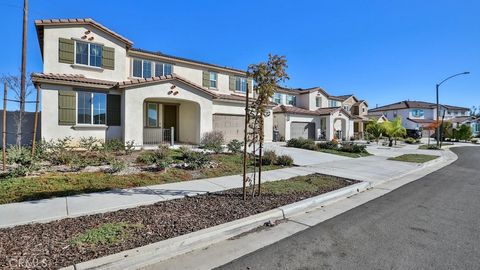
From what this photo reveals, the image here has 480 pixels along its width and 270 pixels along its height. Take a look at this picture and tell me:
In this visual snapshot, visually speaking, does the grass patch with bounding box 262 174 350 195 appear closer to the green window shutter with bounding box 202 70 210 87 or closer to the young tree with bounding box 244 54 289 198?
the young tree with bounding box 244 54 289 198

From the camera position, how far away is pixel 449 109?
6906 centimetres

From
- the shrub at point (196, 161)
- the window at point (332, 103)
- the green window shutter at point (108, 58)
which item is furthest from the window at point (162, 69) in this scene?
the window at point (332, 103)

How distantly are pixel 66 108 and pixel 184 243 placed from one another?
13053mm

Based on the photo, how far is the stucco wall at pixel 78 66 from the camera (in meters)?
14.0

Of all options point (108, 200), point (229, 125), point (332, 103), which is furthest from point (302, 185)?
point (332, 103)

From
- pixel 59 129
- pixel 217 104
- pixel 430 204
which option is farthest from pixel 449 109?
pixel 59 129

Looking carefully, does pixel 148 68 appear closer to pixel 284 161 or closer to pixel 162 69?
pixel 162 69

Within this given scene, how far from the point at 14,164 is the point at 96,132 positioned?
5.60 m

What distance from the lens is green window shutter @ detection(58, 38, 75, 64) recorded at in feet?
46.8

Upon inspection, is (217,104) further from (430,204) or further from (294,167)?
A: (430,204)

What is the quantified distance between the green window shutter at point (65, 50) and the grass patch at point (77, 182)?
361 inches

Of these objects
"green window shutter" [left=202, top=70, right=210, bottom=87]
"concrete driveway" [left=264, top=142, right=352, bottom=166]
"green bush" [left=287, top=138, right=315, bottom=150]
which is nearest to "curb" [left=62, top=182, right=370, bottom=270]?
"concrete driveway" [left=264, top=142, right=352, bottom=166]

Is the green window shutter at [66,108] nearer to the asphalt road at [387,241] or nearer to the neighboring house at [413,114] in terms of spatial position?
the asphalt road at [387,241]

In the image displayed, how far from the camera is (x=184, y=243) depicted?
157 inches
